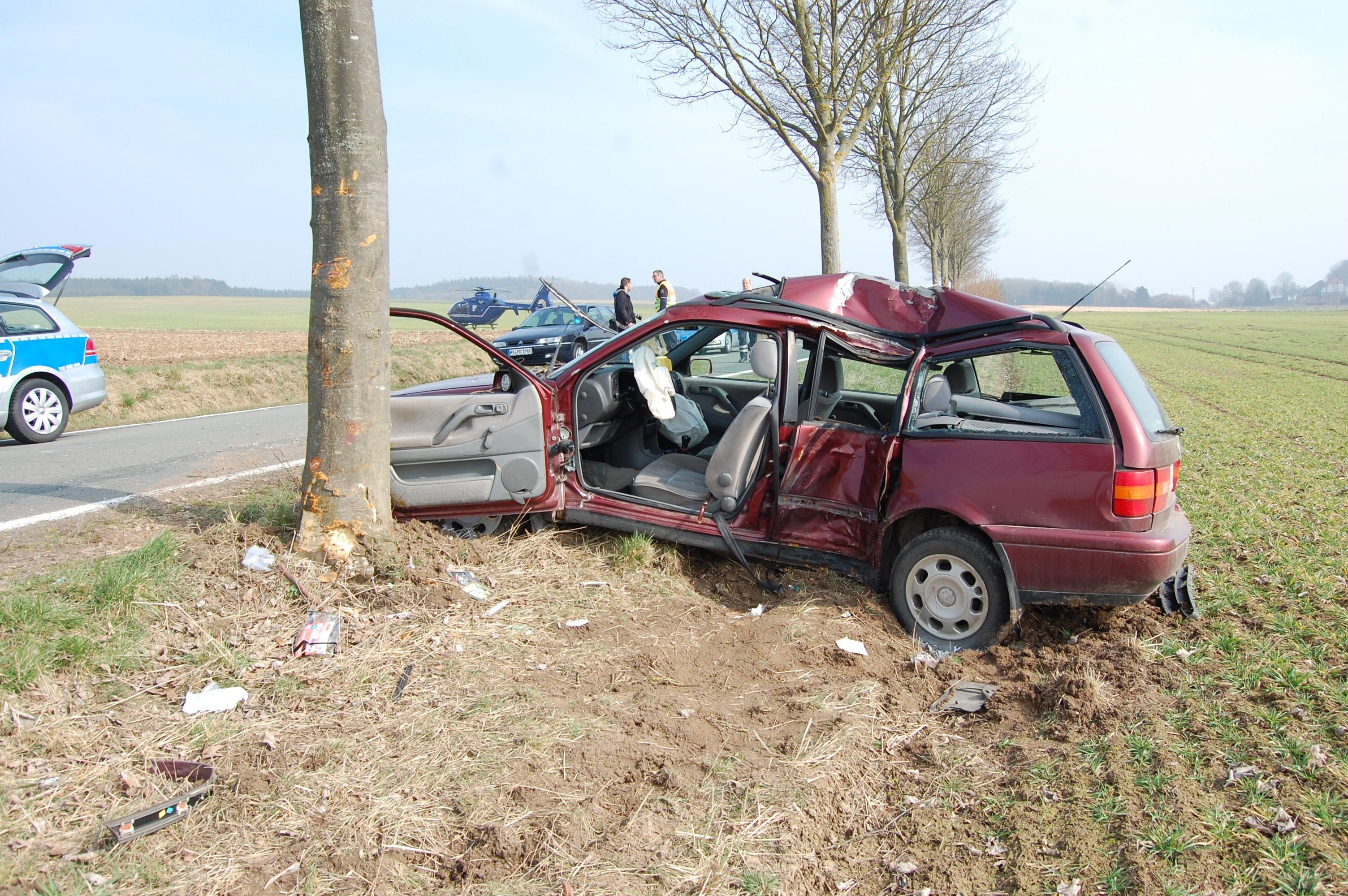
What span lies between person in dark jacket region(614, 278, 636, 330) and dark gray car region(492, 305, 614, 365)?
13.0 inches

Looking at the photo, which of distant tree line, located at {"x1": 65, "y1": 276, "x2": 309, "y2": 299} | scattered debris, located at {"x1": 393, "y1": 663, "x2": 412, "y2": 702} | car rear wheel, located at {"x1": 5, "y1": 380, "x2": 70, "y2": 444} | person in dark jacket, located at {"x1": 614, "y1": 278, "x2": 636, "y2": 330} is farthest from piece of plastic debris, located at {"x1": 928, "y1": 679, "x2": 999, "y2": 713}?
distant tree line, located at {"x1": 65, "y1": 276, "x2": 309, "y2": 299}

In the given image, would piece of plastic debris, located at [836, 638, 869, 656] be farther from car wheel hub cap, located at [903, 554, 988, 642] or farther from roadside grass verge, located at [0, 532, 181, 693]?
roadside grass verge, located at [0, 532, 181, 693]

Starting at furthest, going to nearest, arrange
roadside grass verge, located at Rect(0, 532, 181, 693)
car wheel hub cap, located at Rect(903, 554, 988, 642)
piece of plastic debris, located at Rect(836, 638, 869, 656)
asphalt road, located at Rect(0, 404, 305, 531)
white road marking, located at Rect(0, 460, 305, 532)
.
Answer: asphalt road, located at Rect(0, 404, 305, 531), white road marking, located at Rect(0, 460, 305, 532), car wheel hub cap, located at Rect(903, 554, 988, 642), piece of plastic debris, located at Rect(836, 638, 869, 656), roadside grass verge, located at Rect(0, 532, 181, 693)

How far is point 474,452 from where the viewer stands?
5.07m

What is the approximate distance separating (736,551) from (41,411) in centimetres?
922

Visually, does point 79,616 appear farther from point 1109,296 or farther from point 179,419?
point 1109,296

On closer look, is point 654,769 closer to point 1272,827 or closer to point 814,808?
point 814,808

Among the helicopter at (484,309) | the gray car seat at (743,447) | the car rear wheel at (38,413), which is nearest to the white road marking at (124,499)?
the car rear wheel at (38,413)

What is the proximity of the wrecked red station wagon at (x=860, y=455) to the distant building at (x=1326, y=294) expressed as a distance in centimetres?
16120

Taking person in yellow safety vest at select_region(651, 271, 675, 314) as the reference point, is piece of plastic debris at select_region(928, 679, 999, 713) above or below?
below

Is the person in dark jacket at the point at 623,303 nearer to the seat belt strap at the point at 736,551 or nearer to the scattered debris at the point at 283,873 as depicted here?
the seat belt strap at the point at 736,551

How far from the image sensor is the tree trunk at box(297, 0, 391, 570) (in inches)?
169

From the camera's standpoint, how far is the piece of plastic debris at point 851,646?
4.09 meters

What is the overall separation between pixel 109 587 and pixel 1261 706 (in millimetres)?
4796
